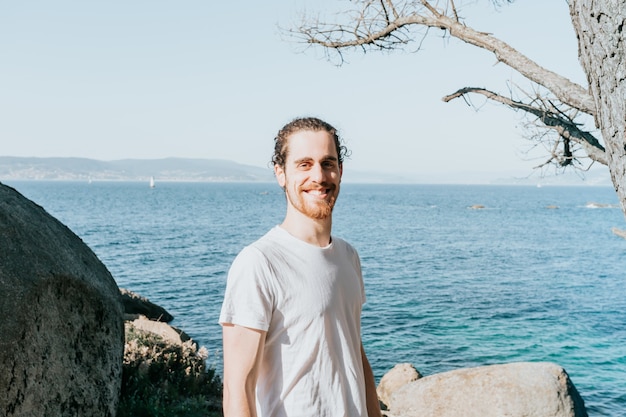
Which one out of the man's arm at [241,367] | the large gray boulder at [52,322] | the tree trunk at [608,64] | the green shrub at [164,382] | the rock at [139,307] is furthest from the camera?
→ the rock at [139,307]

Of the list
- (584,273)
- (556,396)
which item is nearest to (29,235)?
(556,396)

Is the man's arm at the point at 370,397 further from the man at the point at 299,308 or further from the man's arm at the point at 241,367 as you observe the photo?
the man's arm at the point at 241,367

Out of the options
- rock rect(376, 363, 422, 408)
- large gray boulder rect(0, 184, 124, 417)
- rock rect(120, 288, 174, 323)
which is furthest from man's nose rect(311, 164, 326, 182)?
rock rect(120, 288, 174, 323)

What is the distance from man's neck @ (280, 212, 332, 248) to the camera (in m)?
2.78

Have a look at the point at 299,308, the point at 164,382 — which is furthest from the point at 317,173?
the point at 164,382

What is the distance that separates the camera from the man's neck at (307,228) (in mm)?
2783

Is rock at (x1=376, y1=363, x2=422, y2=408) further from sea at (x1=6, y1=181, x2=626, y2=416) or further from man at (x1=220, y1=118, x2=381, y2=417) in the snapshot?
man at (x1=220, y1=118, x2=381, y2=417)

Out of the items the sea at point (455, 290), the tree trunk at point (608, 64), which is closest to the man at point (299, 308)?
the tree trunk at point (608, 64)

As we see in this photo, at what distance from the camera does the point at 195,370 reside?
27.9 ft

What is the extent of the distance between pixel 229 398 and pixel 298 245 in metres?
0.70

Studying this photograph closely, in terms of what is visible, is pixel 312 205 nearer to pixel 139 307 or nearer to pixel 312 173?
pixel 312 173

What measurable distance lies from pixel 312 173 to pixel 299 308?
61 centimetres

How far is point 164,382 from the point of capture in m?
7.72

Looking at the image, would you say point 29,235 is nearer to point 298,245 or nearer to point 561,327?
point 298,245
